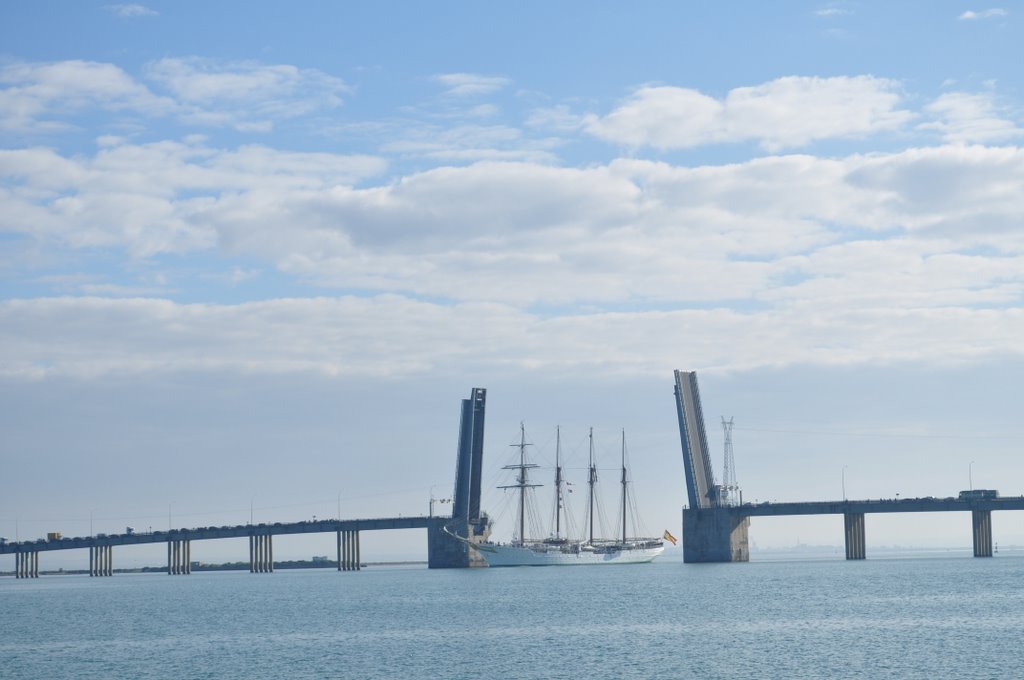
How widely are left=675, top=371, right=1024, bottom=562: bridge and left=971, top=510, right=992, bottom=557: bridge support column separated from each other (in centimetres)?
11

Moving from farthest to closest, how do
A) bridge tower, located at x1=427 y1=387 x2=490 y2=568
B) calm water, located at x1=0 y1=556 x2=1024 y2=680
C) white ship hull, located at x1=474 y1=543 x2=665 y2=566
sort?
white ship hull, located at x1=474 y1=543 x2=665 y2=566
bridge tower, located at x1=427 y1=387 x2=490 y2=568
calm water, located at x1=0 y1=556 x2=1024 y2=680

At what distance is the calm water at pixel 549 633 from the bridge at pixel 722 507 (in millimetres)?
34184

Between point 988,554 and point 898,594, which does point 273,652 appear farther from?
point 988,554

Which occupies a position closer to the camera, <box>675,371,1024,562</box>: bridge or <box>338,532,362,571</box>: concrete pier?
<box>675,371,1024,562</box>: bridge

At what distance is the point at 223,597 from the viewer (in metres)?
116

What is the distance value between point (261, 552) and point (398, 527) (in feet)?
92.8

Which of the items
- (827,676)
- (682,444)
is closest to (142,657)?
(827,676)

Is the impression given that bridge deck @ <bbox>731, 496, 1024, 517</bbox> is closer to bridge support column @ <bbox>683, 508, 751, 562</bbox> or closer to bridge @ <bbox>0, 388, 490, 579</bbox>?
bridge support column @ <bbox>683, 508, 751, 562</bbox>

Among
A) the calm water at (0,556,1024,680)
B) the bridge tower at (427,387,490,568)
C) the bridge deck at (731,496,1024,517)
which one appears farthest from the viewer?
the bridge tower at (427,387,490,568)

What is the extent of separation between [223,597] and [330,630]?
46.0 m

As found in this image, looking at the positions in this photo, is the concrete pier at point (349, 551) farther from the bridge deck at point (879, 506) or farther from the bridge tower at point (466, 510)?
the bridge deck at point (879, 506)

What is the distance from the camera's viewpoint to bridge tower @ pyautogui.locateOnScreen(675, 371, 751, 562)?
150 m

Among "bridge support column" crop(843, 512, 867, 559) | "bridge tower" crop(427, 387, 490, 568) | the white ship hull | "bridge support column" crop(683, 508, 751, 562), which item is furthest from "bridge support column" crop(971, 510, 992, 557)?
"bridge tower" crop(427, 387, 490, 568)

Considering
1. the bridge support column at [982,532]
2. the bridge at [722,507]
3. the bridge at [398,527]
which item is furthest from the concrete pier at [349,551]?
the bridge support column at [982,532]
